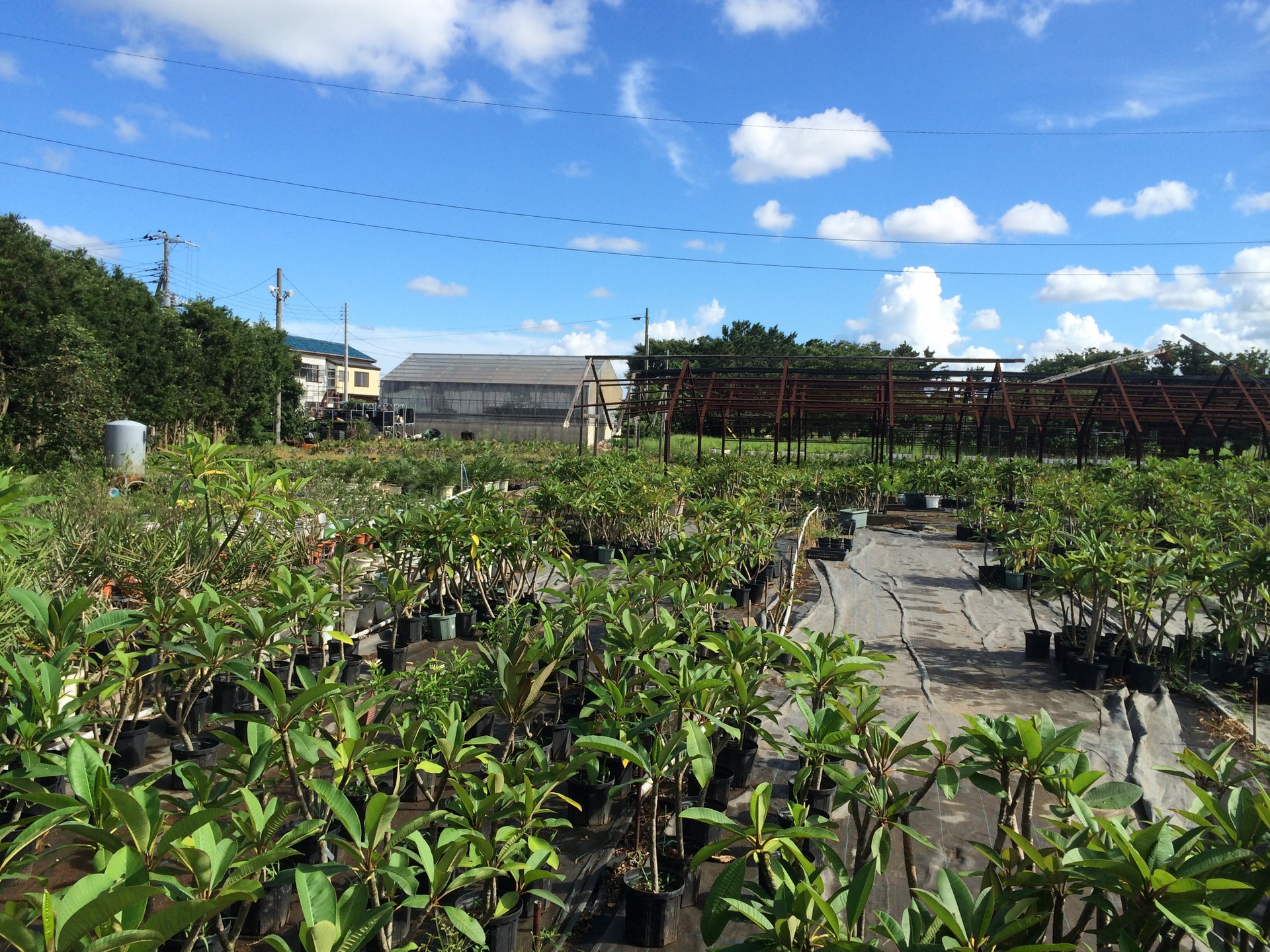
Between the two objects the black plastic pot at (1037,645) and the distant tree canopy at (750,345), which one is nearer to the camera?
the black plastic pot at (1037,645)

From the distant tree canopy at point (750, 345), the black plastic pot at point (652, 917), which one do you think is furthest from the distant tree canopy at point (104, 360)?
the distant tree canopy at point (750, 345)

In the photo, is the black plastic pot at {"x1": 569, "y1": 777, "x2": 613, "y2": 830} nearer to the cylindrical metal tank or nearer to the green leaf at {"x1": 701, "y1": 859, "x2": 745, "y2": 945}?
the green leaf at {"x1": 701, "y1": 859, "x2": 745, "y2": 945}

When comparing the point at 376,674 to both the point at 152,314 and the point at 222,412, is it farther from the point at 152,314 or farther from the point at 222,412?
the point at 222,412

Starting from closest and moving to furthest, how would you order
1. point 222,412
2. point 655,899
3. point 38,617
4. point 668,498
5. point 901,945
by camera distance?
1. point 901,945
2. point 655,899
3. point 38,617
4. point 668,498
5. point 222,412

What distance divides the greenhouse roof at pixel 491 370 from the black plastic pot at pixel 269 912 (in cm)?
3006

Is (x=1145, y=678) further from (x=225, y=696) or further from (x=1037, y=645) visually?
(x=225, y=696)

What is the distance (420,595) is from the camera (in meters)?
6.72

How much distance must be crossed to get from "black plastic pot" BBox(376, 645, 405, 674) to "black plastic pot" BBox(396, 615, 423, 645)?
1.93 feet

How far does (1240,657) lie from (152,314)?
20.6 metres

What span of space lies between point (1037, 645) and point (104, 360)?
14.3 meters

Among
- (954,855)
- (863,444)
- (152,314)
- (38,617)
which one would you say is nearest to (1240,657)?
(954,855)

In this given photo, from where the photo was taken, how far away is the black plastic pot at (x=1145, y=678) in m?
5.17

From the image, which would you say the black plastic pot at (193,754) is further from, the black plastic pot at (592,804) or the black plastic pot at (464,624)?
the black plastic pot at (464,624)

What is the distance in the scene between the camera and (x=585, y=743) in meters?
2.44
